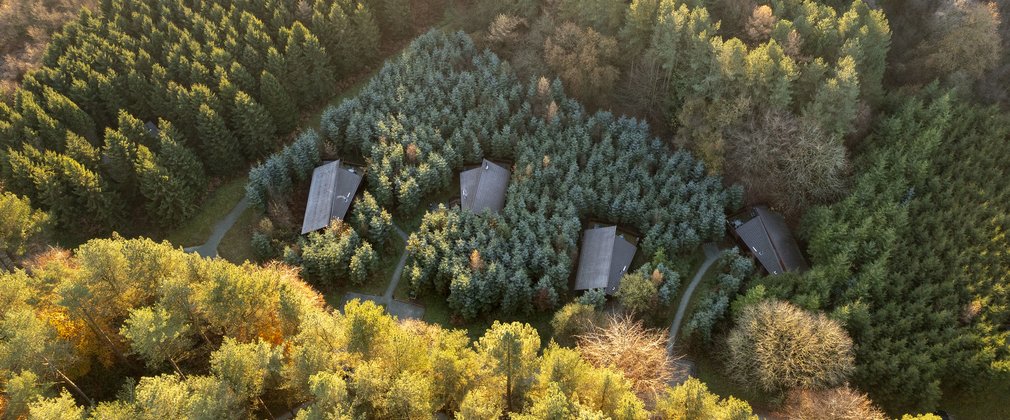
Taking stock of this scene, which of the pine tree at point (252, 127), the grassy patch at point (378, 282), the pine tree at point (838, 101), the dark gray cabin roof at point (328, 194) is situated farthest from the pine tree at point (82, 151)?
the pine tree at point (838, 101)

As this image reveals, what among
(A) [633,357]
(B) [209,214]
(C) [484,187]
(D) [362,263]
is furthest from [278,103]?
(A) [633,357]

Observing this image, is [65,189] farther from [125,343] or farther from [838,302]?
[838,302]

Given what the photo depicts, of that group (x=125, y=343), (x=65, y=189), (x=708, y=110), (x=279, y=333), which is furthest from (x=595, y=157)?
(x=65, y=189)

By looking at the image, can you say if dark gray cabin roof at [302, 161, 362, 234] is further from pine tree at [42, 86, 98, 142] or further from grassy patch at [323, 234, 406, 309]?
pine tree at [42, 86, 98, 142]

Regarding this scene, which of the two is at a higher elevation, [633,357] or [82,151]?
[633,357]

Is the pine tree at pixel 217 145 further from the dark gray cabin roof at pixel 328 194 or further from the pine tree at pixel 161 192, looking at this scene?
the dark gray cabin roof at pixel 328 194

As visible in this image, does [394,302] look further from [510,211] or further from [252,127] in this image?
[252,127]
